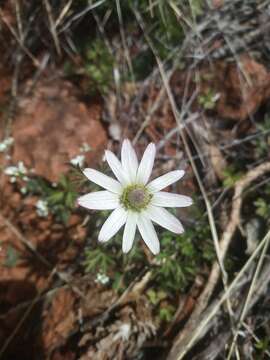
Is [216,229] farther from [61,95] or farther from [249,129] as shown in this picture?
[61,95]

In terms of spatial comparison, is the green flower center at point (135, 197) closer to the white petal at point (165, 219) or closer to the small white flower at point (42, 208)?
the white petal at point (165, 219)

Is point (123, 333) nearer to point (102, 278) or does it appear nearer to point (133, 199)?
point (102, 278)

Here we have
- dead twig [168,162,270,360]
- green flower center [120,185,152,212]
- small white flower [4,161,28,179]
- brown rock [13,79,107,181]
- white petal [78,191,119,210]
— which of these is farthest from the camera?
brown rock [13,79,107,181]

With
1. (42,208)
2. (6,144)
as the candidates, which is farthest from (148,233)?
(6,144)

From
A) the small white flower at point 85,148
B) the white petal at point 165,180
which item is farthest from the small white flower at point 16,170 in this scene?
the white petal at point 165,180

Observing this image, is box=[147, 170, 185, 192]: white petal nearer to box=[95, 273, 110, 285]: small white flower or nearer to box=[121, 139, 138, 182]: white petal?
box=[121, 139, 138, 182]: white petal

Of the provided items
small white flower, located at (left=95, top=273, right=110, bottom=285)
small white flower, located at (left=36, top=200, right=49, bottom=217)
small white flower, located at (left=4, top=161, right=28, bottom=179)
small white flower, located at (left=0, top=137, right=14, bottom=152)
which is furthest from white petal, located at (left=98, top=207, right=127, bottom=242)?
small white flower, located at (left=0, top=137, right=14, bottom=152)

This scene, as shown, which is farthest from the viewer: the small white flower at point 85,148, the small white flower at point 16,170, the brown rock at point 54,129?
the brown rock at point 54,129
